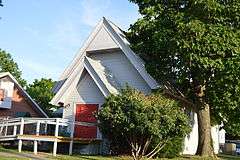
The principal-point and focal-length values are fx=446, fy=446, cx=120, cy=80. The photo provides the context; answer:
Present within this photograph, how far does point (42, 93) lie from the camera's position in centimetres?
6719

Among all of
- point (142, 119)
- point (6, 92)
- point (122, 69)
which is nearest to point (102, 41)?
point (122, 69)

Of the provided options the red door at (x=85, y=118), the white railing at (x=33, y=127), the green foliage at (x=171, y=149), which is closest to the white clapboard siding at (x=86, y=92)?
the red door at (x=85, y=118)

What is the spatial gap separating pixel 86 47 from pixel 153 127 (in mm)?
11783

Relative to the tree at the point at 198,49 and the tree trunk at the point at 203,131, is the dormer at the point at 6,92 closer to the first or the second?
the tree at the point at 198,49

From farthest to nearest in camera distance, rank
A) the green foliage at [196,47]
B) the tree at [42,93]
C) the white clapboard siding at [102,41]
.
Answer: the tree at [42,93], the white clapboard siding at [102,41], the green foliage at [196,47]

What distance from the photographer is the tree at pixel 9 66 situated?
84.7m

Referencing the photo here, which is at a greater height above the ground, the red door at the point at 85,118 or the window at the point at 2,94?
the window at the point at 2,94

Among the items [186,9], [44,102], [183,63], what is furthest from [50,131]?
[44,102]

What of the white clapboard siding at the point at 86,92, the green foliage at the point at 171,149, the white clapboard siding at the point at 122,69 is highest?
the white clapboard siding at the point at 122,69

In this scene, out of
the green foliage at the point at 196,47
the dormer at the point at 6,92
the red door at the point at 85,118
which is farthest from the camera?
the dormer at the point at 6,92

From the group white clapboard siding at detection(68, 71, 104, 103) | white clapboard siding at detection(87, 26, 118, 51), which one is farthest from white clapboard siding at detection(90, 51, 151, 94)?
white clapboard siding at detection(68, 71, 104, 103)

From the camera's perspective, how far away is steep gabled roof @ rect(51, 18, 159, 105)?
28.2m

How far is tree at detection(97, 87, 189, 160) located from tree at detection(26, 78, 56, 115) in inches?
1122

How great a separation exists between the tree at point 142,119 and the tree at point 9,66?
64.2 metres
